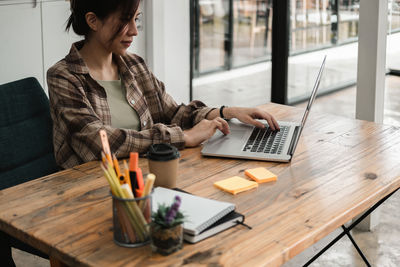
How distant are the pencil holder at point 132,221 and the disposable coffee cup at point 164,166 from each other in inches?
12.1

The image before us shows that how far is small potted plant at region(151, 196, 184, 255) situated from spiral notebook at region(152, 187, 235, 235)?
0.17ft

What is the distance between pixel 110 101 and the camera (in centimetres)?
223

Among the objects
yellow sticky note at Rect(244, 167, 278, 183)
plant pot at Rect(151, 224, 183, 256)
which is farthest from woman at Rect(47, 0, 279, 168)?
plant pot at Rect(151, 224, 183, 256)

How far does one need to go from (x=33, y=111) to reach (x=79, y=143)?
441 mm

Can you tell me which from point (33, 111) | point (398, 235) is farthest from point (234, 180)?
point (398, 235)

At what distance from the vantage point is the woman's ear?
2152 mm

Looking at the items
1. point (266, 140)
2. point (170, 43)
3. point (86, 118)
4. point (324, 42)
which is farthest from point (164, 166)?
point (170, 43)

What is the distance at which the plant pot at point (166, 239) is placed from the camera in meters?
1.31

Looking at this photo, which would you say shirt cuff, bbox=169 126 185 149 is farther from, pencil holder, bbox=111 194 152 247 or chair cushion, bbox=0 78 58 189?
pencil holder, bbox=111 194 152 247

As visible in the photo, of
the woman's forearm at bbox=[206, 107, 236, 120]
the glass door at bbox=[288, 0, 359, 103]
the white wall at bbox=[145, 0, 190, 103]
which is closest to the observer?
the woman's forearm at bbox=[206, 107, 236, 120]

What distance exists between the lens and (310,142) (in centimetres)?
216

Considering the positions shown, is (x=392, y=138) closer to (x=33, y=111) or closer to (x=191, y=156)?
(x=191, y=156)

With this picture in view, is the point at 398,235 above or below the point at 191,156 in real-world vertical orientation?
below

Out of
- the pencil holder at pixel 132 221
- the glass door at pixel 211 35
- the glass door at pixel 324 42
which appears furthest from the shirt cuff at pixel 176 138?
the glass door at pixel 211 35
